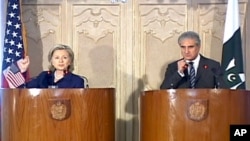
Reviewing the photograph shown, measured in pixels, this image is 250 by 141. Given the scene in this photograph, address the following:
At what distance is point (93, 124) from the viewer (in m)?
3.17

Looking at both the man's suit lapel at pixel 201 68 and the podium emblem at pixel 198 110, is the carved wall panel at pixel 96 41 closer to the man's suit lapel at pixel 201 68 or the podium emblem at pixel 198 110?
the man's suit lapel at pixel 201 68

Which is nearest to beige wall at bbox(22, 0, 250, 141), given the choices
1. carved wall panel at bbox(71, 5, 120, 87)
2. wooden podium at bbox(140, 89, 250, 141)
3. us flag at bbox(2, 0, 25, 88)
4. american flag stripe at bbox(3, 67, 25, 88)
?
carved wall panel at bbox(71, 5, 120, 87)

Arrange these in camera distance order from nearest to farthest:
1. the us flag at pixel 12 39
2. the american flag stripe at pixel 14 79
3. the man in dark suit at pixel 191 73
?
the man in dark suit at pixel 191 73
the american flag stripe at pixel 14 79
the us flag at pixel 12 39

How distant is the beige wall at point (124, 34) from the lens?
4.89 meters

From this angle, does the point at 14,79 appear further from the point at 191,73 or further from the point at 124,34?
the point at 191,73

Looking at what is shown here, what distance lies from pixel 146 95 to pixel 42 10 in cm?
207

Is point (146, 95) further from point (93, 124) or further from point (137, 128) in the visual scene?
point (137, 128)

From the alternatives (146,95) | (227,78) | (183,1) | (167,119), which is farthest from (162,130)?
(183,1)

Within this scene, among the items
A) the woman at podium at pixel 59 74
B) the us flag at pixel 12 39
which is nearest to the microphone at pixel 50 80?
the woman at podium at pixel 59 74

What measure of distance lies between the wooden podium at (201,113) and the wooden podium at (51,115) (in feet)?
1.42

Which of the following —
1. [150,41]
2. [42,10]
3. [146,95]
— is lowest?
[146,95]

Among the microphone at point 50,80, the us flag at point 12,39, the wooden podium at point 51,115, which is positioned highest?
the us flag at point 12,39

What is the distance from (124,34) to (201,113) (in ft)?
6.79

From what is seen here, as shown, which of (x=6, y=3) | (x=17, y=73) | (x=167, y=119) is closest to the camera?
(x=167, y=119)
